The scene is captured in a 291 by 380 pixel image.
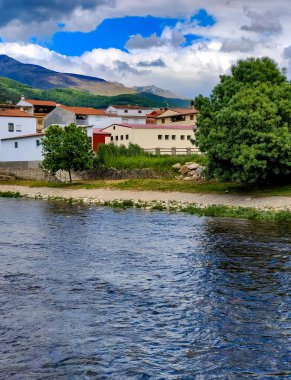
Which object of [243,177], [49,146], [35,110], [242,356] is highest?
[35,110]

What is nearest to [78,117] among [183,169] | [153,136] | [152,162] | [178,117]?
[178,117]

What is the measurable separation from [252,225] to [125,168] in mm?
40399

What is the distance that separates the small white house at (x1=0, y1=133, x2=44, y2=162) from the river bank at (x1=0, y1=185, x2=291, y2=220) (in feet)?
71.4

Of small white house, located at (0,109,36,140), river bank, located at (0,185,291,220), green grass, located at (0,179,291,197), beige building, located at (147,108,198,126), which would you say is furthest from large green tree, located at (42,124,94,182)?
beige building, located at (147,108,198,126)

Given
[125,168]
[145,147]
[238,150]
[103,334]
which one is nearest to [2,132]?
[145,147]

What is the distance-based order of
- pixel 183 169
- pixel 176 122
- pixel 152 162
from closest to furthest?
pixel 183 169 < pixel 152 162 < pixel 176 122

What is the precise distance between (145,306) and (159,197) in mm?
36932

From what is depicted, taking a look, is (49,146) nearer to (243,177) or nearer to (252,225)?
(243,177)

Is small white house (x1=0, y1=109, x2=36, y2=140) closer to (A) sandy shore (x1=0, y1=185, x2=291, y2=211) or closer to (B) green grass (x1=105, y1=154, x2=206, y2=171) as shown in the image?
(A) sandy shore (x1=0, y1=185, x2=291, y2=211)

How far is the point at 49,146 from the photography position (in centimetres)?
6681

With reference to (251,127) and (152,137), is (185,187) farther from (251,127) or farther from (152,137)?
(152,137)

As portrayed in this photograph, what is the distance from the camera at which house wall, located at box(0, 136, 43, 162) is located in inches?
3342

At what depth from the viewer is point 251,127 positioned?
41.7 m

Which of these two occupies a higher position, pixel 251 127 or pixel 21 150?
pixel 21 150
